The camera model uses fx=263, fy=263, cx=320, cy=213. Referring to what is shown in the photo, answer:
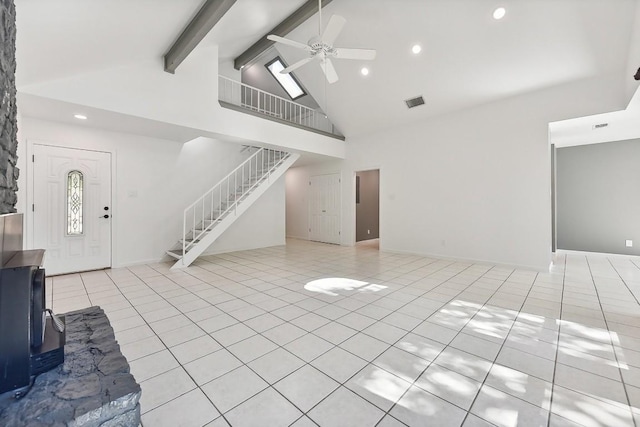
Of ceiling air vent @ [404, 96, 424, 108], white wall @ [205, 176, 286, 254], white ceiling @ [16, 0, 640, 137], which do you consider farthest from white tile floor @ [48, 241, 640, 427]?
ceiling air vent @ [404, 96, 424, 108]

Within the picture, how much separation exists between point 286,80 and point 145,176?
515cm

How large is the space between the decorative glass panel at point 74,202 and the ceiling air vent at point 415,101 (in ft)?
20.5

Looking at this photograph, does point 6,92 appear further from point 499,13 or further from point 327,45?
point 499,13

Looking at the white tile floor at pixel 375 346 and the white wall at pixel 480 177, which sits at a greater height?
the white wall at pixel 480 177

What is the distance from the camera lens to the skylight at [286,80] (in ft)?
24.6

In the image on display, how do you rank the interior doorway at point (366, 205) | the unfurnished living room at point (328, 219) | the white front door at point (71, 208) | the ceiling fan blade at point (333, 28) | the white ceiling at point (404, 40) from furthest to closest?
the interior doorway at point (366, 205), the white front door at point (71, 208), the ceiling fan blade at point (333, 28), the white ceiling at point (404, 40), the unfurnished living room at point (328, 219)

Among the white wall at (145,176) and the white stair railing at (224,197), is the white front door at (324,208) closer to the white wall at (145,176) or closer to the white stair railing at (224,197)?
the white stair railing at (224,197)

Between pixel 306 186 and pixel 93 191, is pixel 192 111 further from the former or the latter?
pixel 306 186

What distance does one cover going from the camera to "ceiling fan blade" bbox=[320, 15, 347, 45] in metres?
3.07

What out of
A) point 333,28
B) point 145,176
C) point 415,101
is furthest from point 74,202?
point 415,101

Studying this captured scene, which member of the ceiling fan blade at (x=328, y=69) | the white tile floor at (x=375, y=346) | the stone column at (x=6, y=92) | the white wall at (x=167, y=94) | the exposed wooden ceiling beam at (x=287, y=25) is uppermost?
the exposed wooden ceiling beam at (x=287, y=25)

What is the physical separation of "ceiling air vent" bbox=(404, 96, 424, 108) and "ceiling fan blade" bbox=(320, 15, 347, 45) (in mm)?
2744

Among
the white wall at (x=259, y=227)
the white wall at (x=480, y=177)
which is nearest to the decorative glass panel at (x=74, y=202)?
the white wall at (x=259, y=227)

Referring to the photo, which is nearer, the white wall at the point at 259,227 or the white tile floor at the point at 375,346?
the white tile floor at the point at 375,346
